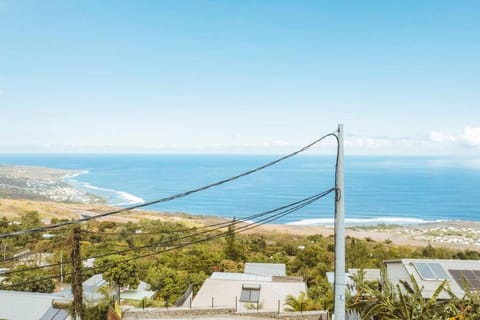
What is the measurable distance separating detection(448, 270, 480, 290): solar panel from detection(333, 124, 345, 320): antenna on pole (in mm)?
7594

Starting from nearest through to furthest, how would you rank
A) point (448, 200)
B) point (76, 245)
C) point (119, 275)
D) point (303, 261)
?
1. point (76, 245)
2. point (119, 275)
3. point (303, 261)
4. point (448, 200)

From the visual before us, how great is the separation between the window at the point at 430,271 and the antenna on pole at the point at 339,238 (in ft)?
24.9

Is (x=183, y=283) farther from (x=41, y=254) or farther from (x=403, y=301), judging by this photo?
(x=41, y=254)

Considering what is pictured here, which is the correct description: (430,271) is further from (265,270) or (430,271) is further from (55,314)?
(55,314)

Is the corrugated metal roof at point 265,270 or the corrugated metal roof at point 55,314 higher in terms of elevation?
the corrugated metal roof at point 55,314

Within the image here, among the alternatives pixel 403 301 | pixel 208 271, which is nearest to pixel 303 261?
pixel 208 271

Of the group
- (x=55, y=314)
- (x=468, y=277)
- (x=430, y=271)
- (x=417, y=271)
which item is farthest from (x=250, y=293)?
(x=55, y=314)

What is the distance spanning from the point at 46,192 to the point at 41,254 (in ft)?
208

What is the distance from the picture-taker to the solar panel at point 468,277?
9.73 m

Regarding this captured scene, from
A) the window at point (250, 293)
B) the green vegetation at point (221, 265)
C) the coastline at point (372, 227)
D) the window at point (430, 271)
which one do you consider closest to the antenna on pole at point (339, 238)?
the green vegetation at point (221, 265)

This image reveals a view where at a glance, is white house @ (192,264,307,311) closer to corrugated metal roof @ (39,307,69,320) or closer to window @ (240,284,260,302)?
window @ (240,284,260,302)

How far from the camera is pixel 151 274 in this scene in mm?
19859

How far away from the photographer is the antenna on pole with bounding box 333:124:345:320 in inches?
152

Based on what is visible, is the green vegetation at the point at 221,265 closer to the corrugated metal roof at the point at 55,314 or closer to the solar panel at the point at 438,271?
the solar panel at the point at 438,271
